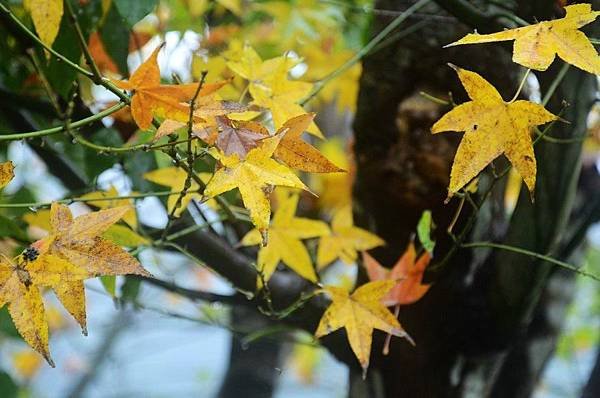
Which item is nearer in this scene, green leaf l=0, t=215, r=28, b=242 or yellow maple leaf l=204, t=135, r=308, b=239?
yellow maple leaf l=204, t=135, r=308, b=239

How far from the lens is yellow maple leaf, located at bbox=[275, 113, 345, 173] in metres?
0.46

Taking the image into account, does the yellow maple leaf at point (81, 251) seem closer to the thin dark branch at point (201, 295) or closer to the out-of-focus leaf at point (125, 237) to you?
the out-of-focus leaf at point (125, 237)

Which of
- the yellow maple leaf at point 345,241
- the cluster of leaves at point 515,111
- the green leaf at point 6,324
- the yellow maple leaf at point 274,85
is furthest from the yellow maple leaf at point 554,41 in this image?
the green leaf at point 6,324

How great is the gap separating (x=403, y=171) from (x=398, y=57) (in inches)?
5.0

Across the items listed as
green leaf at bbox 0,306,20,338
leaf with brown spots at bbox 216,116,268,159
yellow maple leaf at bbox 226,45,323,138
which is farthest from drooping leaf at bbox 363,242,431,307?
green leaf at bbox 0,306,20,338

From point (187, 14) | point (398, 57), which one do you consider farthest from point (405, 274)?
point (187, 14)

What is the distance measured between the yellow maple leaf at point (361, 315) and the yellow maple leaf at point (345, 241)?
124 mm

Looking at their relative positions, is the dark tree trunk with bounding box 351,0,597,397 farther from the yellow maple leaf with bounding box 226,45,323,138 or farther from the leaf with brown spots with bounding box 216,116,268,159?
the leaf with brown spots with bounding box 216,116,268,159

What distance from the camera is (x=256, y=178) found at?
17.3 inches

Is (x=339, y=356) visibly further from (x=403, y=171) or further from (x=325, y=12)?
(x=325, y=12)

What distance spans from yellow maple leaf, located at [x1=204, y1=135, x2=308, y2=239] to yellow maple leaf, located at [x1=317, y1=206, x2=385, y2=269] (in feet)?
1.04

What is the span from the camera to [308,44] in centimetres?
110

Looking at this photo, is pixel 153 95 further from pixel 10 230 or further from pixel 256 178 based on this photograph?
pixel 10 230

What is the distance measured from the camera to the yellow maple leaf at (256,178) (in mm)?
427
